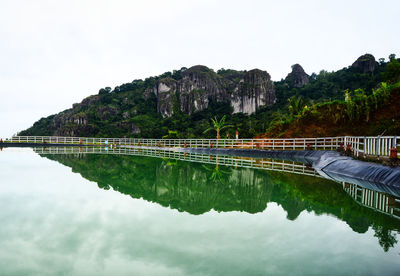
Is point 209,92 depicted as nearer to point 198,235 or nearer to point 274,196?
point 274,196

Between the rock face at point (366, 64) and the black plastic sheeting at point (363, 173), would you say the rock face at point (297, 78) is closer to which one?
the rock face at point (366, 64)

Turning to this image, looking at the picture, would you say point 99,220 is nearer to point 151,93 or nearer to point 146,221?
point 146,221

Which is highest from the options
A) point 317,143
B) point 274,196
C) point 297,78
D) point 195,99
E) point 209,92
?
point 297,78

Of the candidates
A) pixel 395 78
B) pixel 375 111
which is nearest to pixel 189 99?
pixel 395 78

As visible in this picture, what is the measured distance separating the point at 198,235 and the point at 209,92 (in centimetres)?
13592

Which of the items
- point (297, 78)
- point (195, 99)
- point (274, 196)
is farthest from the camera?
point (297, 78)

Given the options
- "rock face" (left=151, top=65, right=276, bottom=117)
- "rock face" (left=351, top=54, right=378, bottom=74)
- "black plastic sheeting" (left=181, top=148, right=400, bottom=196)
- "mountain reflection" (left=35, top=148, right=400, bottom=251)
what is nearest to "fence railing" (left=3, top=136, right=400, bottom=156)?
"black plastic sheeting" (left=181, top=148, right=400, bottom=196)

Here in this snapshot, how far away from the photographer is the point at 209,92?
139 m

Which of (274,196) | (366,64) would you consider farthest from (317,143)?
(366,64)

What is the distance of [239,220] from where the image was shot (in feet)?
19.1

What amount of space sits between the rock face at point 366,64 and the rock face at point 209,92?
32.7 meters

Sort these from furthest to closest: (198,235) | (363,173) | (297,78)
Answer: (297,78) < (363,173) < (198,235)

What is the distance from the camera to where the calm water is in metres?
3.73

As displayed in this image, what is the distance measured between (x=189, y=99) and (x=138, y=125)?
30400 mm
